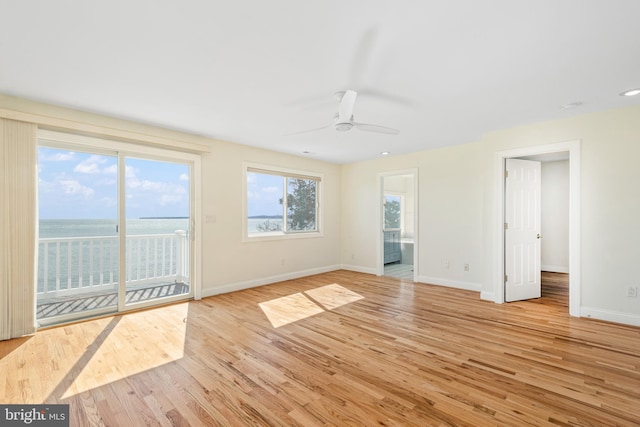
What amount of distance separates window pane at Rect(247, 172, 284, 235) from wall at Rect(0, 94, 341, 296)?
0.26 meters

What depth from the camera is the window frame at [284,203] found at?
4.95 metres

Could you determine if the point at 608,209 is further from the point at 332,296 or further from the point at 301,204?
the point at 301,204

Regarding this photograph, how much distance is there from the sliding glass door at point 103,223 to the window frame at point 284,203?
3.02 ft

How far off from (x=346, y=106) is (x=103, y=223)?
11.2 feet

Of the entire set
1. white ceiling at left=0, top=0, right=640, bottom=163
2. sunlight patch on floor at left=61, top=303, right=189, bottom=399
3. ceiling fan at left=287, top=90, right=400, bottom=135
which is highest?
white ceiling at left=0, top=0, right=640, bottom=163

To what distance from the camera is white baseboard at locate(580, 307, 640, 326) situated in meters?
3.16

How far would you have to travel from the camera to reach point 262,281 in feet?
17.0

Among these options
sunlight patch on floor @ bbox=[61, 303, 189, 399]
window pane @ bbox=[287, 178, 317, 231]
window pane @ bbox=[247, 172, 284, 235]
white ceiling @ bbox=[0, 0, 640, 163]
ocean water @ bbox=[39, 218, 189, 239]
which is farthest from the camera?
window pane @ bbox=[287, 178, 317, 231]

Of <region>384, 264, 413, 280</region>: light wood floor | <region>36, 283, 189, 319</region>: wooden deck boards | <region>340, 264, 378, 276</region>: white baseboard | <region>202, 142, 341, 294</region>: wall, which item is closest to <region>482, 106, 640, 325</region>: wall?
<region>384, 264, 413, 280</region>: light wood floor

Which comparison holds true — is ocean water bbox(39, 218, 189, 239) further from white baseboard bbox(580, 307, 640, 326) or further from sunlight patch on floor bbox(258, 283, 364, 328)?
white baseboard bbox(580, 307, 640, 326)

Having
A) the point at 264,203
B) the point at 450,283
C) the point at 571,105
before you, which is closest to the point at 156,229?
the point at 264,203

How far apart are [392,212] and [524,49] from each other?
6.27 meters

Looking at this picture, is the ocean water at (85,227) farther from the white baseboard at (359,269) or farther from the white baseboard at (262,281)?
the white baseboard at (359,269)

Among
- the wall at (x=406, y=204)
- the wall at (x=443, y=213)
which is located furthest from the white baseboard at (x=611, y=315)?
the wall at (x=406, y=204)
